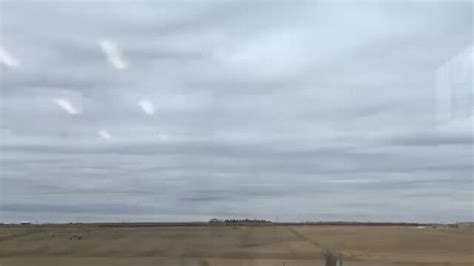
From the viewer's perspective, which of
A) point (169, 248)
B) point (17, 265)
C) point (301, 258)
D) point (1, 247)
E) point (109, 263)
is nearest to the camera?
point (17, 265)

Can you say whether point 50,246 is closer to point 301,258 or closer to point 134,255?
point 134,255

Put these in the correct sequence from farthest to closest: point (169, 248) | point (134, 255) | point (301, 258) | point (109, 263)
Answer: point (169, 248)
point (134, 255)
point (301, 258)
point (109, 263)

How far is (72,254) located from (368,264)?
16.1 meters

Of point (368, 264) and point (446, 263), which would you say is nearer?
point (368, 264)

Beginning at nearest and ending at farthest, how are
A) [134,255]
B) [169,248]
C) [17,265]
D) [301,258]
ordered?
[17,265]
[301,258]
[134,255]
[169,248]

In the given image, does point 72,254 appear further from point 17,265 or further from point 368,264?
point 368,264

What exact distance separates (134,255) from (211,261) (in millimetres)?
6623

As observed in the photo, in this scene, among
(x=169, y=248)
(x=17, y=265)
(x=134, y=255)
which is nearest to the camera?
(x=17, y=265)

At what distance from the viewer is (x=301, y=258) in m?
32.1

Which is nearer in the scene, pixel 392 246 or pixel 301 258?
pixel 301 258

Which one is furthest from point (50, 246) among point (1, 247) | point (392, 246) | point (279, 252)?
point (392, 246)

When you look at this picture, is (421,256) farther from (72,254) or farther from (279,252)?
(72,254)

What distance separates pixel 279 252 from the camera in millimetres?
36344

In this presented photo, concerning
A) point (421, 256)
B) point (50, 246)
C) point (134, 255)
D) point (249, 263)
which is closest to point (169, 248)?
point (134, 255)
